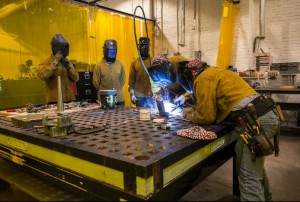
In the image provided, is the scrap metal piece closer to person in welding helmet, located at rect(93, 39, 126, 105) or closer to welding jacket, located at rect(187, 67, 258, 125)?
welding jacket, located at rect(187, 67, 258, 125)

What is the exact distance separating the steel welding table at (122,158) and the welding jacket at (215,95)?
0.07m

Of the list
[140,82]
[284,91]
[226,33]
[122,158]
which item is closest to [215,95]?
[122,158]

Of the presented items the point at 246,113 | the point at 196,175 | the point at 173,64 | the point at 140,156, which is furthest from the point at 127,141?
the point at 173,64

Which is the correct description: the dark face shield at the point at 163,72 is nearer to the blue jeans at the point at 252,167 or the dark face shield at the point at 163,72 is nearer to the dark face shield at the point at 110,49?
the blue jeans at the point at 252,167

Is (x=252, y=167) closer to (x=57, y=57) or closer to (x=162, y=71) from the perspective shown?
(x=162, y=71)

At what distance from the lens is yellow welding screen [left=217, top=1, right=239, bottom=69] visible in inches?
181

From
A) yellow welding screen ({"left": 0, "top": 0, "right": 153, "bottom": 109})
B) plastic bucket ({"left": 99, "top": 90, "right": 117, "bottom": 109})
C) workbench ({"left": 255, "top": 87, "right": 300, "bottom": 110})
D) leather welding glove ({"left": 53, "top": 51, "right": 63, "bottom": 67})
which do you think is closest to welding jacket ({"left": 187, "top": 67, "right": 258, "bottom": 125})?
plastic bucket ({"left": 99, "top": 90, "right": 117, "bottom": 109})

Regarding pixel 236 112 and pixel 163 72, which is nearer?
pixel 236 112

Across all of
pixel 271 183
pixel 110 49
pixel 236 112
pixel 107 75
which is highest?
pixel 110 49

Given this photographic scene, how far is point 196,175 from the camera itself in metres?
1.08

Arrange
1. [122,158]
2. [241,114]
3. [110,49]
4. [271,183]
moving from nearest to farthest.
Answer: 1. [122,158]
2. [241,114]
3. [271,183]
4. [110,49]

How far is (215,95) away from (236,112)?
0.15 m

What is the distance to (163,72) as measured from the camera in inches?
70.1

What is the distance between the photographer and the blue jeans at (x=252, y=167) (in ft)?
4.17
